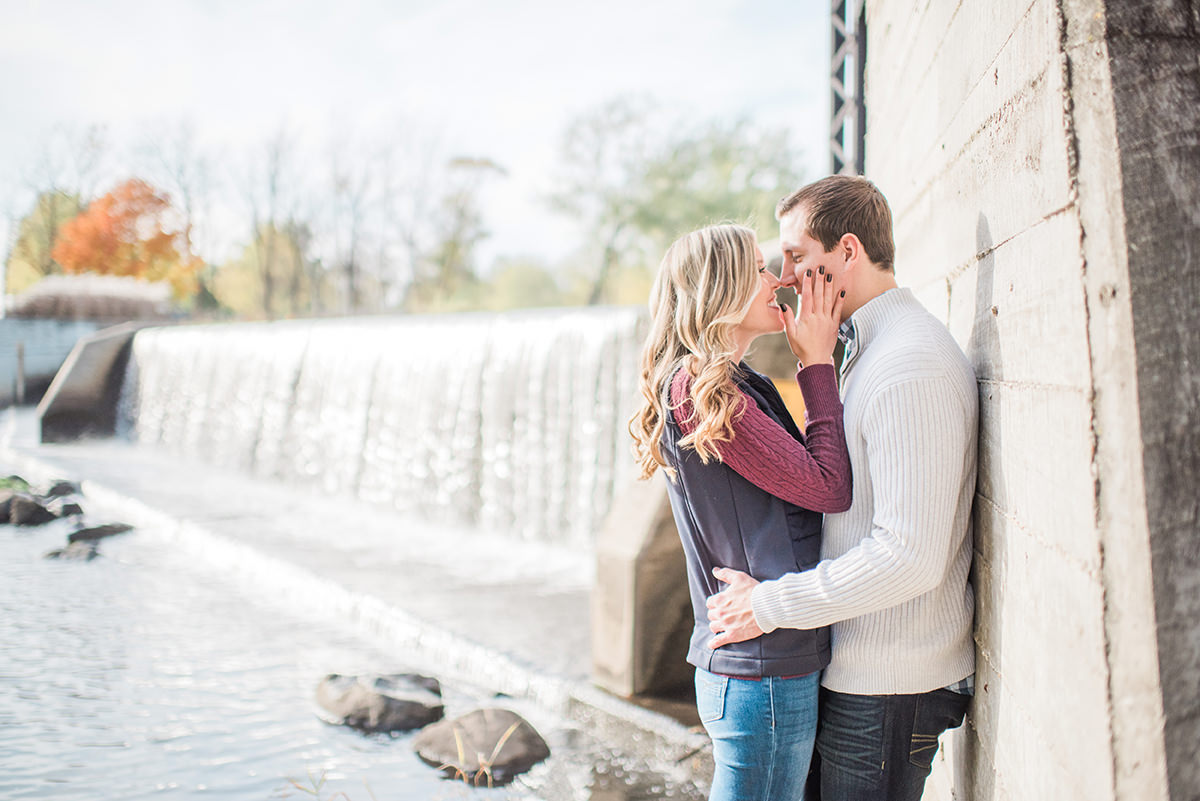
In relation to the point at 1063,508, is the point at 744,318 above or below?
above

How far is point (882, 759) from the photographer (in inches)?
69.8

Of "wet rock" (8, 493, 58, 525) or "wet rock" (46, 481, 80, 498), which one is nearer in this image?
"wet rock" (8, 493, 58, 525)

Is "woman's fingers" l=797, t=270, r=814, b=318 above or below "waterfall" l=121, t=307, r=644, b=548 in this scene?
below

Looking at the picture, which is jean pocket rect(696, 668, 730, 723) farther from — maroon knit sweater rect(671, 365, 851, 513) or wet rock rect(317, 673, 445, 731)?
wet rock rect(317, 673, 445, 731)

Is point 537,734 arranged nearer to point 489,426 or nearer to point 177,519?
point 489,426

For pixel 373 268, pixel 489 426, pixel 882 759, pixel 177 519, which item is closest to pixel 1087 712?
pixel 882 759

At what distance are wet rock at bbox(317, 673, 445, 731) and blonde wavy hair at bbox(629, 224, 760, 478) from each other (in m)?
3.15

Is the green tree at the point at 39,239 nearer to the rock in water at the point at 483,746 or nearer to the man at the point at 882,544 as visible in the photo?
the rock in water at the point at 483,746

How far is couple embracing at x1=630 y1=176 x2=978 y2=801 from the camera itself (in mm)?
1639

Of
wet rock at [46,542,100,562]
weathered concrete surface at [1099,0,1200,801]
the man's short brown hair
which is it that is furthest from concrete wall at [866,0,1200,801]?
wet rock at [46,542,100,562]

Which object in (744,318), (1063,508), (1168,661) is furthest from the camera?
(744,318)

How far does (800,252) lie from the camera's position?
76.2 inches

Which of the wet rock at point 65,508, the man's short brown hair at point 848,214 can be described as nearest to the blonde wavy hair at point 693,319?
the man's short brown hair at point 848,214

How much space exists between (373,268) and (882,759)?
43551 millimetres
